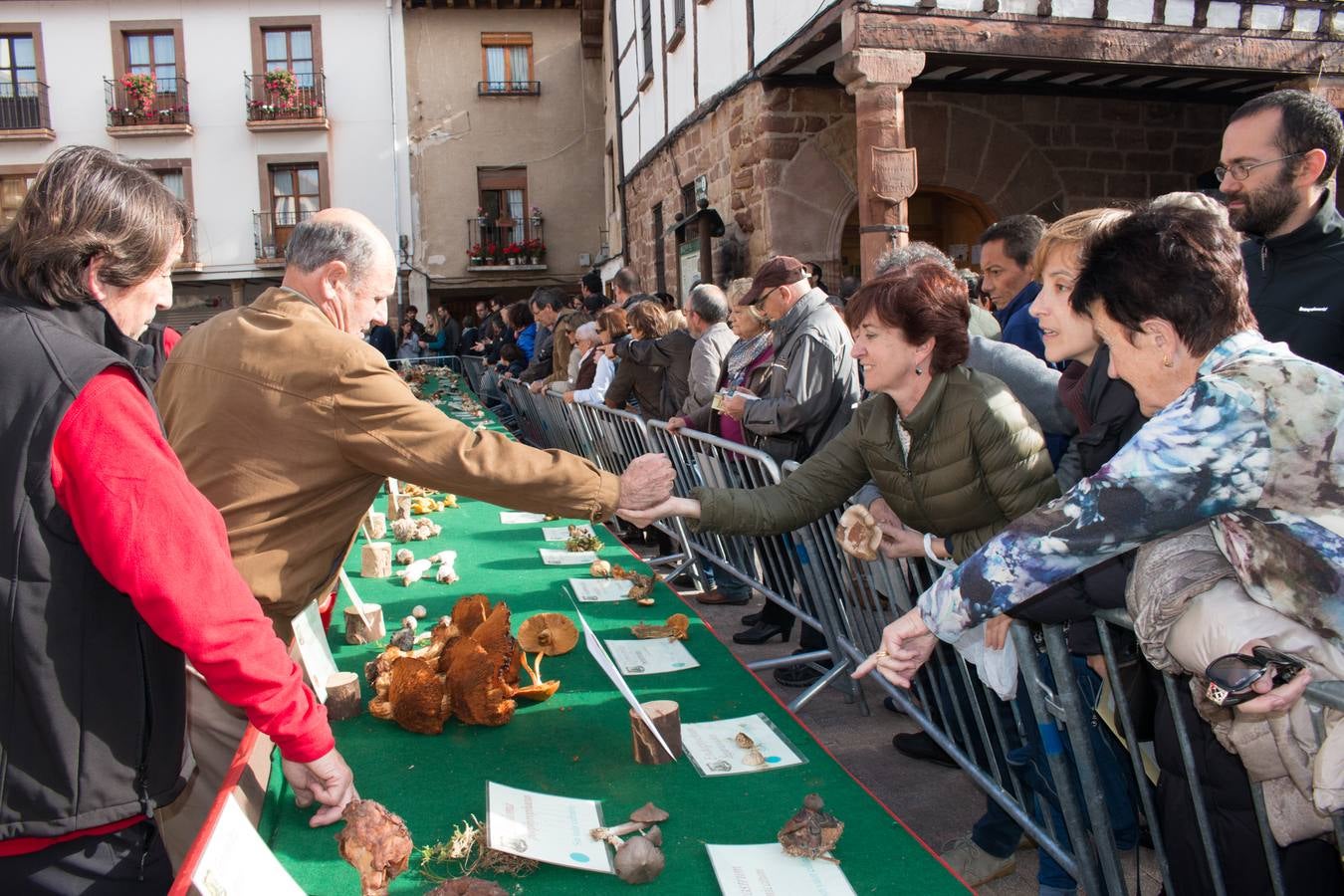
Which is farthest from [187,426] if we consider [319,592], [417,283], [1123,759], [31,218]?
[417,283]

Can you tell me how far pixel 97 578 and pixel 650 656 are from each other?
1387mm

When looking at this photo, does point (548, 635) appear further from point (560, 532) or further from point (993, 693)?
point (560, 532)

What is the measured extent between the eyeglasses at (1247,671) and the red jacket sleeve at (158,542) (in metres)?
1.50

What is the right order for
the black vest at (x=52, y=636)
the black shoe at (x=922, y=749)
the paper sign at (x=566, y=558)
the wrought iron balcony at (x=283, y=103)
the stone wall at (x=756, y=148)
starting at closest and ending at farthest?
the black vest at (x=52, y=636)
the paper sign at (x=566, y=558)
the black shoe at (x=922, y=749)
the stone wall at (x=756, y=148)
the wrought iron balcony at (x=283, y=103)

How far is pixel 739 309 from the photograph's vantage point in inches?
203

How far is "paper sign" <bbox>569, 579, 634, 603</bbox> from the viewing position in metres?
3.11

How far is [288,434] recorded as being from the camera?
2.08 metres

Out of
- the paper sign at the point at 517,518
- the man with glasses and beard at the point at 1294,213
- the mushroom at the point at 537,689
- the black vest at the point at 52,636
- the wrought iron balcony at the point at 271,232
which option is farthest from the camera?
the wrought iron balcony at the point at 271,232

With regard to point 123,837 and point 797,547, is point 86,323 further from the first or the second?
point 797,547

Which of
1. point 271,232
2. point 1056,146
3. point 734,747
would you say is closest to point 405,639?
point 734,747

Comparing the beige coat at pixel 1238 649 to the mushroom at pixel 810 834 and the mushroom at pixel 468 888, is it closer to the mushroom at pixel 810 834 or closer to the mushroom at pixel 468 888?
the mushroom at pixel 810 834

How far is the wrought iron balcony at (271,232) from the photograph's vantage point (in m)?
22.6

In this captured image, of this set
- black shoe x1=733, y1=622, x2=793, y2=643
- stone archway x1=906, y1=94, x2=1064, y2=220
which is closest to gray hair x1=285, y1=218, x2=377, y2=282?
black shoe x1=733, y1=622, x2=793, y2=643

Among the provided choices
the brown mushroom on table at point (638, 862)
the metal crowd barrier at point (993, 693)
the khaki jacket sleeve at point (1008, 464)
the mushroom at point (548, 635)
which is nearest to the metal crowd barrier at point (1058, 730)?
the metal crowd barrier at point (993, 693)
